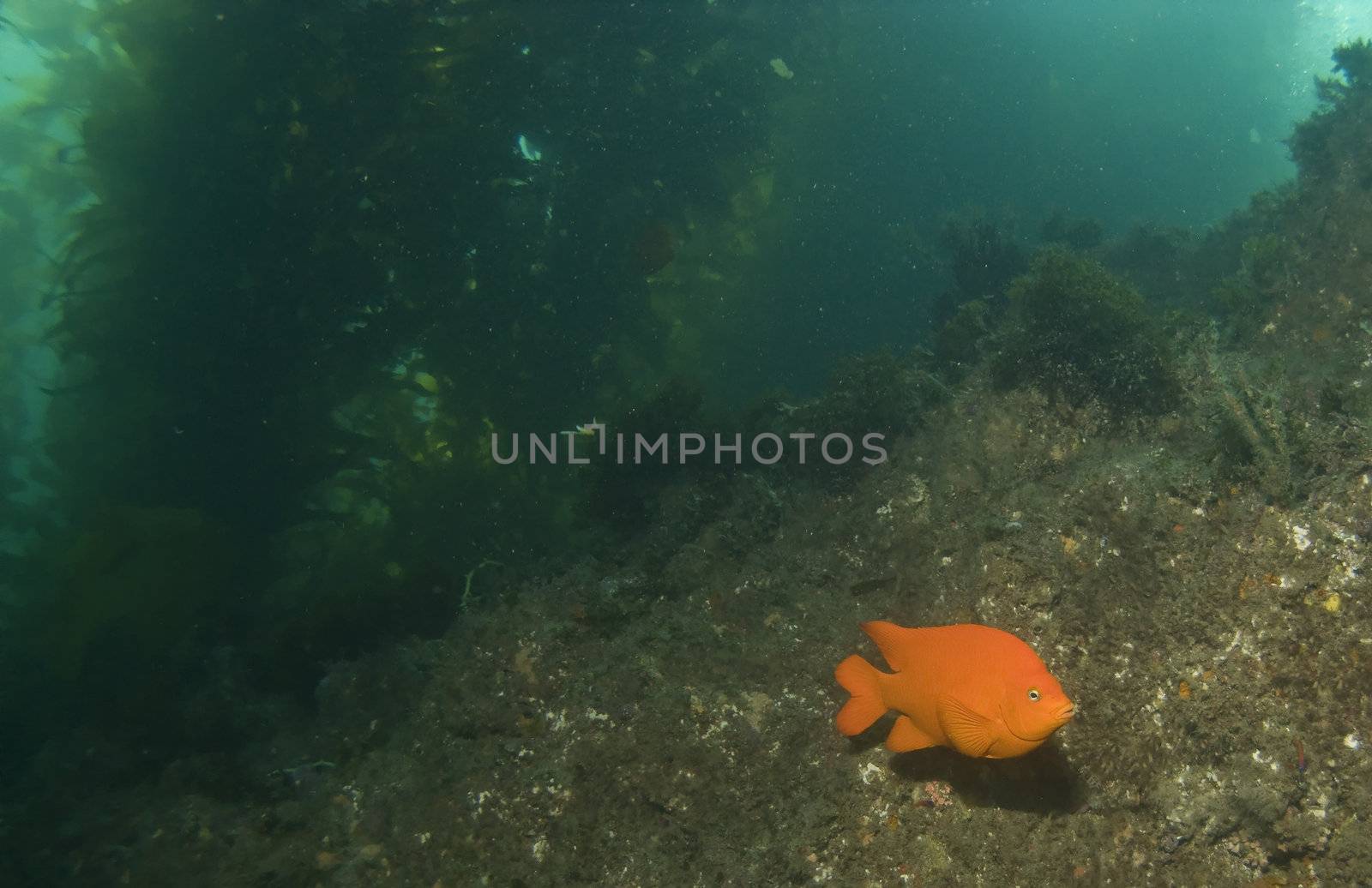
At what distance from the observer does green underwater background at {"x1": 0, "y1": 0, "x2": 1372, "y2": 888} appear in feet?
7.77

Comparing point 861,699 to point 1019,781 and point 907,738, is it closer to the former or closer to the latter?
point 907,738

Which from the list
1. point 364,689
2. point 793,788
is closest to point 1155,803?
point 793,788

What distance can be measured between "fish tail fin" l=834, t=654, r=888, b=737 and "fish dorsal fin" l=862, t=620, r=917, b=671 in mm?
79

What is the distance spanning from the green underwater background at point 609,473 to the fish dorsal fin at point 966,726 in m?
0.53

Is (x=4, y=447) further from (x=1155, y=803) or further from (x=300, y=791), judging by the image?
(x=1155, y=803)

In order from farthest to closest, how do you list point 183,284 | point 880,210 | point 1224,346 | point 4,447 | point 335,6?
1. point 880,210
2. point 4,447
3. point 183,284
4. point 335,6
5. point 1224,346

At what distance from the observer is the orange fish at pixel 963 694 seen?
71.7 inches

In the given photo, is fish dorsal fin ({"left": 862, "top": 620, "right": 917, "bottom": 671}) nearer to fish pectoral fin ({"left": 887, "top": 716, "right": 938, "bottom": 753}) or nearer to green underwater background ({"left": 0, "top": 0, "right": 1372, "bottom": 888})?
fish pectoral fin ({"left": 887, "top": 716, "right": 938, "bottom": 753})

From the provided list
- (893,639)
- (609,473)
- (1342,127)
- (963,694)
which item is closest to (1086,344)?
(893,639)

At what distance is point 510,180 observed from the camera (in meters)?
8.23

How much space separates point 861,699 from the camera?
2262mm

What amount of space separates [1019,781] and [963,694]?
2.39ft

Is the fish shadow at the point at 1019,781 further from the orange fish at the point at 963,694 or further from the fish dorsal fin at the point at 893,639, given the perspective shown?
the fish dorsal fin at the point at 893,639

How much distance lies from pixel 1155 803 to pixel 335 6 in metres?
9.39
